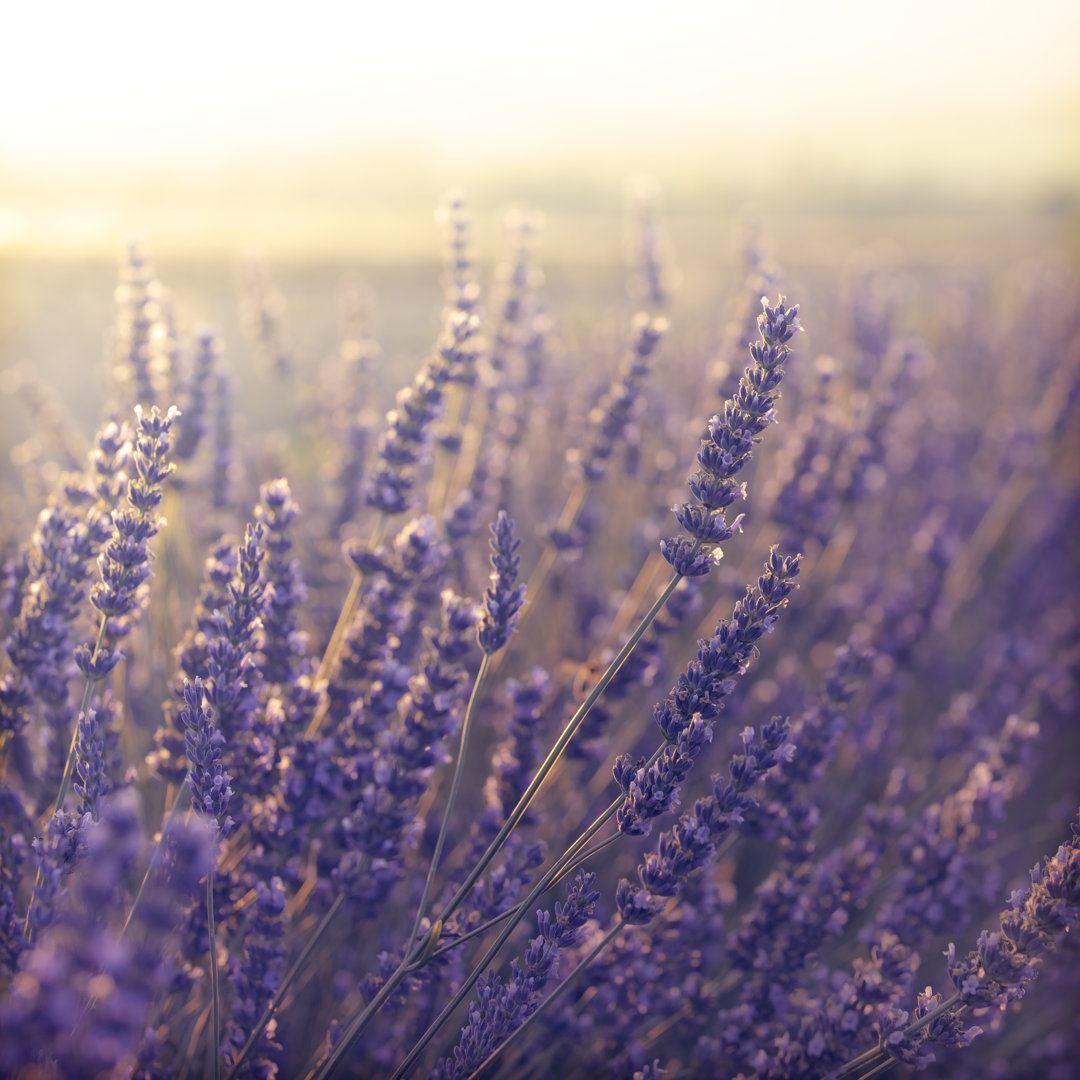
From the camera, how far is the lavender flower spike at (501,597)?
137 centimetres

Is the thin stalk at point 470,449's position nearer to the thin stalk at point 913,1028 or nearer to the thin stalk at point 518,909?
the thin stalk at point 518,909

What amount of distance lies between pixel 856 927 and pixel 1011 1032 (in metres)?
0.62

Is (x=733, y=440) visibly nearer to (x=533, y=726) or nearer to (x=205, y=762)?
(x=533, y=726)

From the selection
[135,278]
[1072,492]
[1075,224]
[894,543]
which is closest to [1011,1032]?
[894,543]

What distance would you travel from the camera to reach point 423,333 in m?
6.57

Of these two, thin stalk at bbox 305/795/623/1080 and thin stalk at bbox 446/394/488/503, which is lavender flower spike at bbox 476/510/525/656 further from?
thin stalk at bbox 446/394/488/503

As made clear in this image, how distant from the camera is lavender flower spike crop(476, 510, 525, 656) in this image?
1365 mm

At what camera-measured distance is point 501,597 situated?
1.37 metres

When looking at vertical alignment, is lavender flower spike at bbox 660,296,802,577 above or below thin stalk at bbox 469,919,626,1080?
above

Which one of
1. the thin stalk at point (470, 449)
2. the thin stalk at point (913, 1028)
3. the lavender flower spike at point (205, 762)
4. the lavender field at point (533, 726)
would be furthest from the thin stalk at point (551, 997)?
the thin stalk at point (470, 449)

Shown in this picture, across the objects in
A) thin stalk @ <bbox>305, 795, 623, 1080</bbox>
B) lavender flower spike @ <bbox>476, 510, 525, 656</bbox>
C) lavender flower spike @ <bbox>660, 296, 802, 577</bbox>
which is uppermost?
lavender flower spike @ <bbox>660, 296, 802, 577</bbox>

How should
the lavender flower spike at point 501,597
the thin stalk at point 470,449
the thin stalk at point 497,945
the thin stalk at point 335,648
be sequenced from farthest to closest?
1. the thin stalk at point 470,449
2. the thin stalk at point 335,648
3. the lavender flower spike at point 501,597
4. the thin stalk at point 497,945

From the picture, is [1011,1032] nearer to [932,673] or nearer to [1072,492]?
[932,673]

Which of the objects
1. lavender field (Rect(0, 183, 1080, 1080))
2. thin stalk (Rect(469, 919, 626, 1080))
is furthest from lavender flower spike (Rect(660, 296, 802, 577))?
thin stalk (Rect(469, 919, 626, 1080))
